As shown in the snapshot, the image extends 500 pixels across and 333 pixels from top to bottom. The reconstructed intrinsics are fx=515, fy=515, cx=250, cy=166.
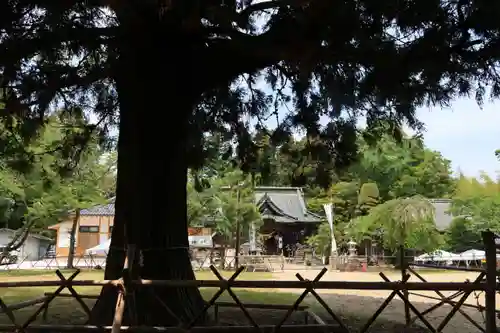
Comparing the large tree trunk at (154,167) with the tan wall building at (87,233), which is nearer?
the large tree trunk at (154,167)

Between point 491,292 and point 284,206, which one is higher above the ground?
point 284,206

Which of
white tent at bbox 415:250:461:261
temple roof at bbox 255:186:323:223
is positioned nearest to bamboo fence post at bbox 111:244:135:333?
white tent at bbox 415:250:461:261

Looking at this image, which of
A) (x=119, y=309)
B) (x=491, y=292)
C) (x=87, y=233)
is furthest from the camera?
(x=87, y=233)

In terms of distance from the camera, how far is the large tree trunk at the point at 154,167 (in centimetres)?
550

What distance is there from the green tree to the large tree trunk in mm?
12

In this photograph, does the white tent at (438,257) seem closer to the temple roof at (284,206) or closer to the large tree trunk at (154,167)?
the temple roof at (284,206)

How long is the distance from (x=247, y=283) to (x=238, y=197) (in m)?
14.2

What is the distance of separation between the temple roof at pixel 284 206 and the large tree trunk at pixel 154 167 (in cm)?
1680

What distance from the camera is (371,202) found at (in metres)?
21.4

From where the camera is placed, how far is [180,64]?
5.78 meters

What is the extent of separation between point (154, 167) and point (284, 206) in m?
20.3

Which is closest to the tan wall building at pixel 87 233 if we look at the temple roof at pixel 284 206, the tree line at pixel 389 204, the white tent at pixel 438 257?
the temple roof at pixel 284 206

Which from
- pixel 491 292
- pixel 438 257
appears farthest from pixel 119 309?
pixel 438 257

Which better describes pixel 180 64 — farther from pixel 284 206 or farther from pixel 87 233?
pixel 87 233
